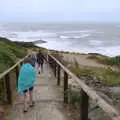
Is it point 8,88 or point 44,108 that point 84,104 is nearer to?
point 44,108

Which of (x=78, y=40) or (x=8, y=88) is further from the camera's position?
(x=78, y=40)

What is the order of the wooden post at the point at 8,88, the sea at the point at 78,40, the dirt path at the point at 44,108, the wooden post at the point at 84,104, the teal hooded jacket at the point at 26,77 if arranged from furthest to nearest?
the sea at the point at 78,40 < the wooden post at the point at 8,88 < the teal hooded jacket at the point at 26,77 < the dirt path at the point at 44,108 < the wooden post at the point at 84,104

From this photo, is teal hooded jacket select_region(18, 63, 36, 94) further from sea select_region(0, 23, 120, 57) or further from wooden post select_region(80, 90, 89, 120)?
sea select_region(0, 23, 120, 57)

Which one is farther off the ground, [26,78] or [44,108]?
[26,78]

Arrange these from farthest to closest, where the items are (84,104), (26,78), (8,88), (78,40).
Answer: (78,40), (8,88), (26,78), (84,104)

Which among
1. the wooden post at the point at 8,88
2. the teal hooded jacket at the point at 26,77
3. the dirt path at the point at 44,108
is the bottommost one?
the dirt path at the point at 44,108

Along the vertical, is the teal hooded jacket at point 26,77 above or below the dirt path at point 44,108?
above

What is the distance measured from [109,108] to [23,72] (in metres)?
3.68

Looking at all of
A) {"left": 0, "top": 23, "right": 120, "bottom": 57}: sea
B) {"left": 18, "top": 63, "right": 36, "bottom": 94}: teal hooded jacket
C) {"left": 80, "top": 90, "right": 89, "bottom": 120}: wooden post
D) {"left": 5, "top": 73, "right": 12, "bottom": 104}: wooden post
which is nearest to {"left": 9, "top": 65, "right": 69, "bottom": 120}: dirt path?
{"left": 5, "top": 73, "right": 12, "bottom": 104}: wooden post

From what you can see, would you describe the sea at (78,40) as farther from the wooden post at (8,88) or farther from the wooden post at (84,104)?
the wooden post at (84,104)

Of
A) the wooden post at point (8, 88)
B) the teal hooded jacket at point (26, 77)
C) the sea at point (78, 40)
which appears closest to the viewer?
the teal hooded jacket at point (26, 77)

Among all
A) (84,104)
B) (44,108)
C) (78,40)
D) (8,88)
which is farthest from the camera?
(78,40)

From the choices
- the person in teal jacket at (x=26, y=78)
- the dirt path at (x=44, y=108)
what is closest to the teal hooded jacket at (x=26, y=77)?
the person in teal jacket at (x=26, y=78)

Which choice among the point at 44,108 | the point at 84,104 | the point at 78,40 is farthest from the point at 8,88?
the point at 78,40
